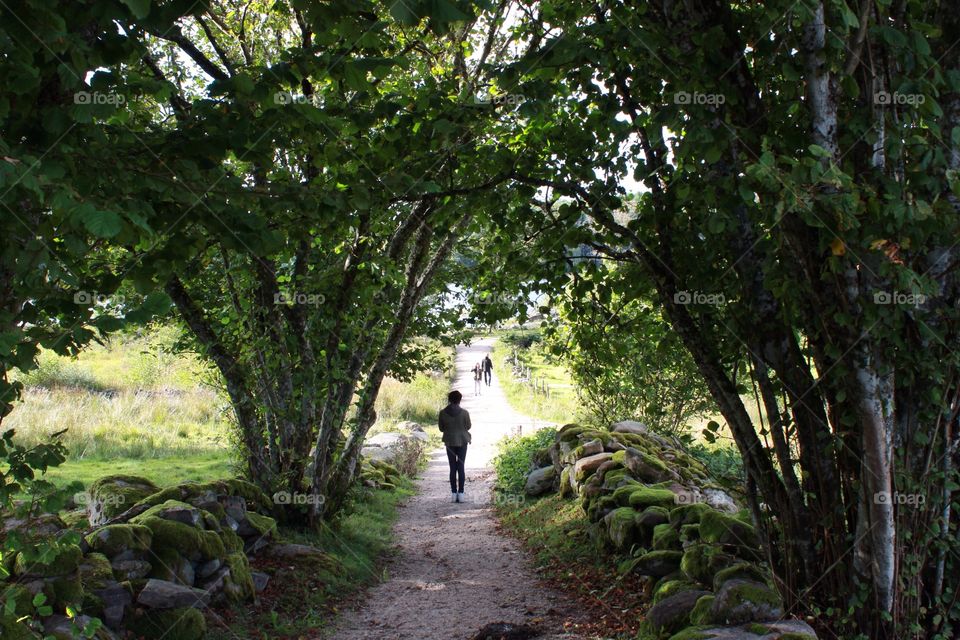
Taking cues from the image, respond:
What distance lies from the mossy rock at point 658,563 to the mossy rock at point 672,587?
1.34 ft

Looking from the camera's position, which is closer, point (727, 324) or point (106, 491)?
point (727, 324)

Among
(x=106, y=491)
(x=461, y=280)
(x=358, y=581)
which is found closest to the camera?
(x=106, y=491)

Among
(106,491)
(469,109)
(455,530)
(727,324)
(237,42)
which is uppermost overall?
(237,42)

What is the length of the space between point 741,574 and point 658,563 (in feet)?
5.15

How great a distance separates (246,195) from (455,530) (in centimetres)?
851

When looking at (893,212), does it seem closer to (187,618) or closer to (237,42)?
(187,618)

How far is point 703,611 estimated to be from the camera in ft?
17.0

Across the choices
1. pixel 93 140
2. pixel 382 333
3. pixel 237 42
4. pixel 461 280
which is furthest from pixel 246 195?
pixel 461 280

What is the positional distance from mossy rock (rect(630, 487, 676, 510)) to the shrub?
5354 millimetres

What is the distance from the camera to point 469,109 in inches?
200

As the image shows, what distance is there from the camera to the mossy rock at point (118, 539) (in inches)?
234

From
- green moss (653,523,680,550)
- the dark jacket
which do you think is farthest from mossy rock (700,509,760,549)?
the dark jacket

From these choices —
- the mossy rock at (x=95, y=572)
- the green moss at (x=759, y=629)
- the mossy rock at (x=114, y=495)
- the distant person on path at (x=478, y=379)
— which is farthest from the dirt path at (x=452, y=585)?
the distant person on path at (x=478, y=379)

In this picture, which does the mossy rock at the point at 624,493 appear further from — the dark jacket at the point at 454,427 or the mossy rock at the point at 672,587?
the dark jacket at the point at 454,427
